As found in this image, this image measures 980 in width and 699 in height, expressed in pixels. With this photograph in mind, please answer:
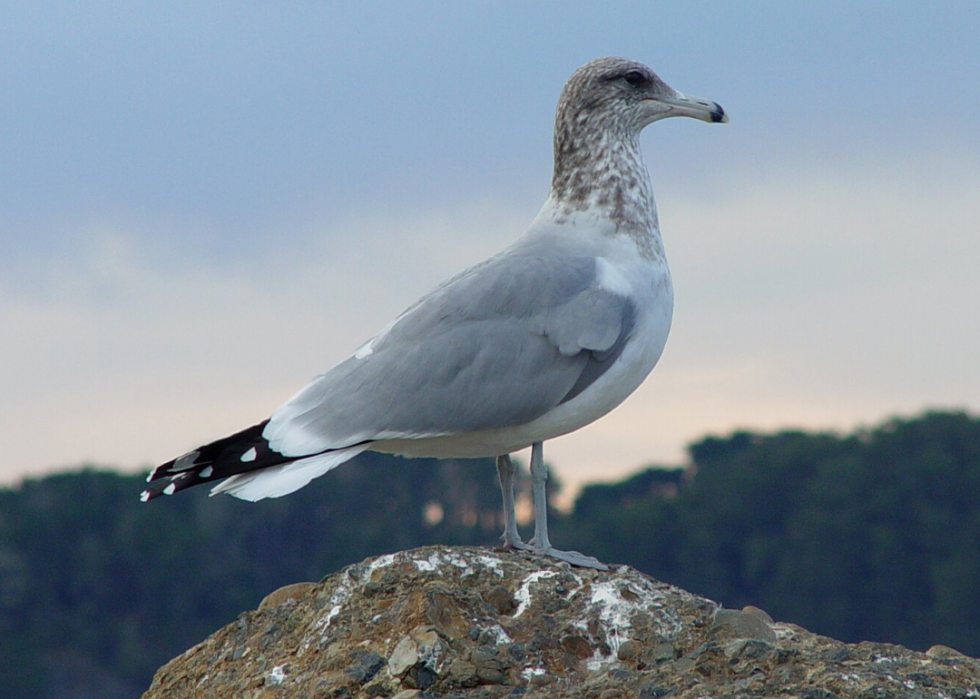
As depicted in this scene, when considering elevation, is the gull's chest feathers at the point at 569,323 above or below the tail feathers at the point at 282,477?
above

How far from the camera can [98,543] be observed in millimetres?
67375

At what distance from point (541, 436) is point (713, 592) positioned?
63.5m

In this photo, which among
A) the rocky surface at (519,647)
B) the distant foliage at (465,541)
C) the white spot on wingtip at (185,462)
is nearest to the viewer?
the rocky surface at (519,647)

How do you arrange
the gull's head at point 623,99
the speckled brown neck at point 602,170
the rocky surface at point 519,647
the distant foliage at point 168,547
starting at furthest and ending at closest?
the distant foliage at point 168,547, the gull's head at point 623,99, the speckled brown neck at point 602,170, the rocky surface at point 519,647

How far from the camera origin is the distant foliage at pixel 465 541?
64250 mm

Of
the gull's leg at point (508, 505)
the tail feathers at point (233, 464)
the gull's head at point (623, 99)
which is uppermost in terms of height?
the gull's head at point (623, 99)

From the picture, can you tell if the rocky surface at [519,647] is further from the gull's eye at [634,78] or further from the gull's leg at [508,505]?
the gull's eye at [634,78]

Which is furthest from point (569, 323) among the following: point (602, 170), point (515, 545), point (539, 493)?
point (515, 545)

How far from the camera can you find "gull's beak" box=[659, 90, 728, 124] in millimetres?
8953

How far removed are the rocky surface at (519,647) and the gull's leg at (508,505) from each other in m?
0.31

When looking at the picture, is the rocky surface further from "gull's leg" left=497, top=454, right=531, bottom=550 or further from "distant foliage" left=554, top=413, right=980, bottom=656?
"distant foliage" left=554, top=413, right=980, bottom=656

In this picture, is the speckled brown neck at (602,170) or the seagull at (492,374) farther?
the speckled brown neck at (602,170)

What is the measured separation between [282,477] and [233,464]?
10.5 inches

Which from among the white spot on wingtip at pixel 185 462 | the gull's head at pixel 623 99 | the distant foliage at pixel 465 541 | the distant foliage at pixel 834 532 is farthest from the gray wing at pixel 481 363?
the distant foliage at pixel 465 541
